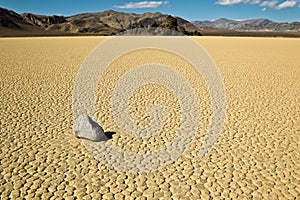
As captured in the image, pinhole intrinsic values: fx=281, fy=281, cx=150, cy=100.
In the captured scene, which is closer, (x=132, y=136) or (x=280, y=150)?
(x=280, y=150)

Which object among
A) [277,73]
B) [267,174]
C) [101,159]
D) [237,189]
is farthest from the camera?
[277,73]

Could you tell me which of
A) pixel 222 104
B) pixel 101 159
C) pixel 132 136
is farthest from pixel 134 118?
pixel 222 104

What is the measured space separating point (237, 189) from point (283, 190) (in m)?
0.60

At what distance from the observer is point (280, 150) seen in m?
4.78

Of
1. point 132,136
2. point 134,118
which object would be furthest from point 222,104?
point 132,136

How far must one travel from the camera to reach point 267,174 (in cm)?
402

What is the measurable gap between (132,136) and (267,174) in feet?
8.05

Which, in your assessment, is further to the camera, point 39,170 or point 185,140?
point 185,140

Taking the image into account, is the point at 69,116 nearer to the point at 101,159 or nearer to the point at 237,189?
the point at 101,159

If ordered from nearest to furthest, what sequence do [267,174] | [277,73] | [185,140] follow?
[267,174]
[185,140]
[277,73]

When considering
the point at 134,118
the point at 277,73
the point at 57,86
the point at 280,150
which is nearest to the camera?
the point at 280,150

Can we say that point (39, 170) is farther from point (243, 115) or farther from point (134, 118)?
point (243, 115)

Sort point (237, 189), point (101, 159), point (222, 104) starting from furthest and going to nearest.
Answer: point (222, 104) → point (101, 159) → point (237, 189)

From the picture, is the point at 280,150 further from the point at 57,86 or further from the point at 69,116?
the point at 57,86
